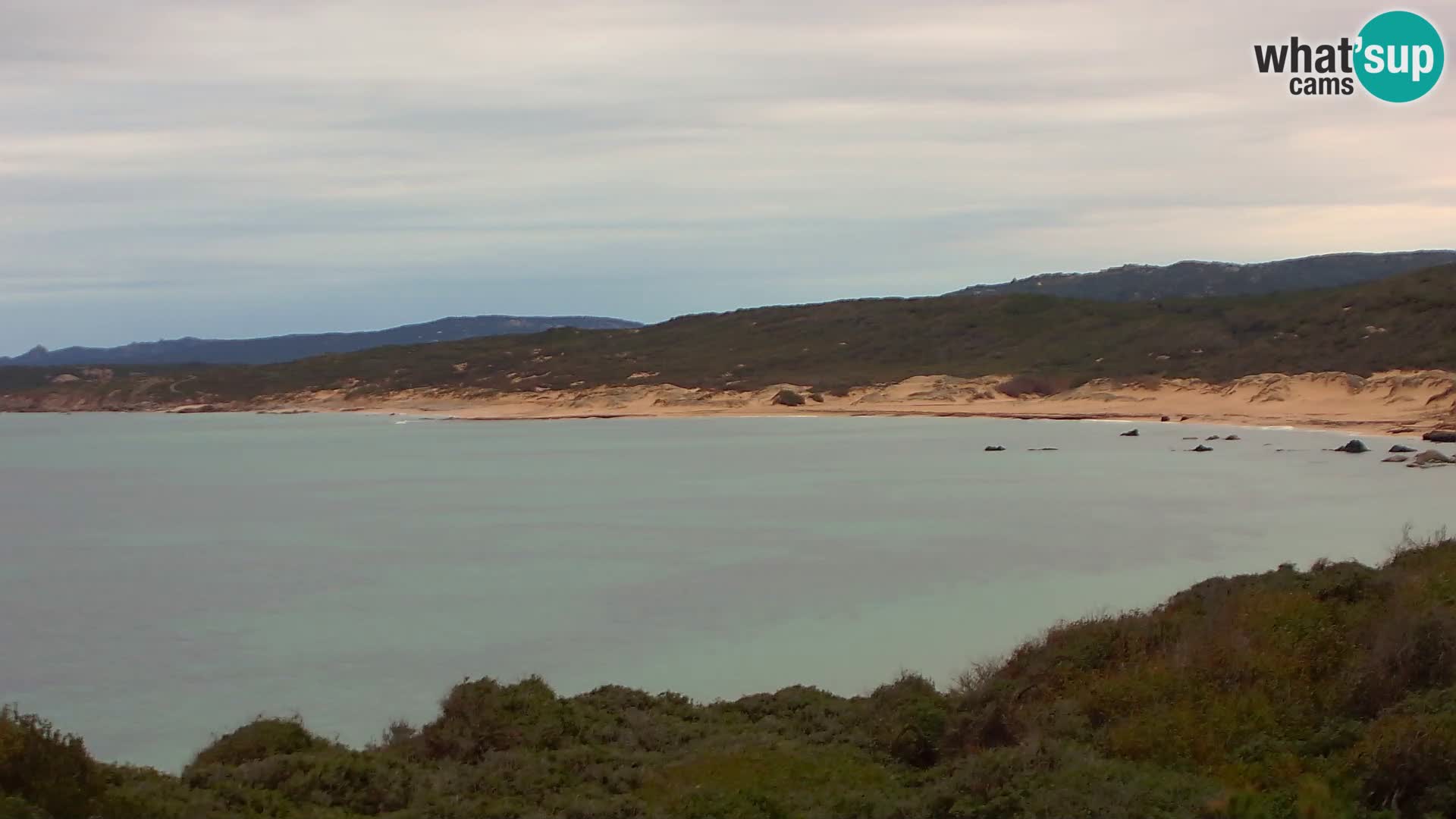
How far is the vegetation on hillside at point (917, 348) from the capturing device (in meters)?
72.2

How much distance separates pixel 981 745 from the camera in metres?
10.1

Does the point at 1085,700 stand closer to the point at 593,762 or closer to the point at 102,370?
the point at 593,762

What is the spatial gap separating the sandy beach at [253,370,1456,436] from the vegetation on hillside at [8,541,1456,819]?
138 feet

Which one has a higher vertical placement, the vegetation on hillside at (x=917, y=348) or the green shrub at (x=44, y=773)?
the vegetation on hillside at (x=917, y=348)

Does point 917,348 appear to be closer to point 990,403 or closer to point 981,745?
point 990,403

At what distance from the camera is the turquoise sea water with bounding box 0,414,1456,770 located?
54.6 feet

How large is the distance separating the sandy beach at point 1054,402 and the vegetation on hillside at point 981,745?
42139 millimetres

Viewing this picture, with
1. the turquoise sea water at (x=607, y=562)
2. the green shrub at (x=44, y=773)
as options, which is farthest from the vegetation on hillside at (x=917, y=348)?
the green shrub at (x=44, y=773)

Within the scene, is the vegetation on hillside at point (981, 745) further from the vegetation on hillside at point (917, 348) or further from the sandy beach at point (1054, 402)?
the vegetation on hillside at point (917, 348)

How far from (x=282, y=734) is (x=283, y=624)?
10.7 m

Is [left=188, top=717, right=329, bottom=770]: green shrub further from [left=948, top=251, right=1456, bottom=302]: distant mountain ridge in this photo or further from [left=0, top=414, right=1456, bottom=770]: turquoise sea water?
[left=948, top=251, right=1456, bottom=302]: distant mountain ridge

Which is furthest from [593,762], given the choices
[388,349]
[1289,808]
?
[388,349]

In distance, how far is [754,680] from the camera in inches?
618

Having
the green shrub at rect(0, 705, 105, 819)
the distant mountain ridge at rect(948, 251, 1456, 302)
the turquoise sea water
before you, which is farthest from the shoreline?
the distant mountain ridge at rect(948, 251, 1456, 302)
